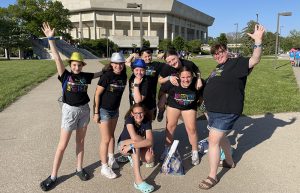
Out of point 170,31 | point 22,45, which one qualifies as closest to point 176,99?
point 22,45

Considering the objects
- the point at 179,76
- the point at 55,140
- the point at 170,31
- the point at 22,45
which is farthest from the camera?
the point at 170,31

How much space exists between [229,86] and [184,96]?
2.99 feet

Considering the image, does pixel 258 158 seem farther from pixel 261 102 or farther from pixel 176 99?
pixel 261 102

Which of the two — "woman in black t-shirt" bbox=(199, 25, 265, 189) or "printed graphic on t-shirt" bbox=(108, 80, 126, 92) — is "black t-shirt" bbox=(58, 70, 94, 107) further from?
"woman in black t-shirt" bbox=(199, 25, 265, 189)

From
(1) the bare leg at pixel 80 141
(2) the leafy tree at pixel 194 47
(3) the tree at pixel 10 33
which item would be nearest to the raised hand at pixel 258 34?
(1) the bare leg at pixel 80 141

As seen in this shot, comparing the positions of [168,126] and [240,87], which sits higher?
[240,87]

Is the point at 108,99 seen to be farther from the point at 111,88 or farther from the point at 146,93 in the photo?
the point at 146,93

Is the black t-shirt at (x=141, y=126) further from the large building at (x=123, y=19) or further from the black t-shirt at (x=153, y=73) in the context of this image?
the large building at (x=123, y=19)

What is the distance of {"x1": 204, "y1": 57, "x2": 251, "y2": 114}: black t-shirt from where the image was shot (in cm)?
411

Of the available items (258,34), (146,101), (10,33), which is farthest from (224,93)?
(10,33)

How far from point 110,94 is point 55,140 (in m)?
2.17

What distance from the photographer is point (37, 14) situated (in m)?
62.2

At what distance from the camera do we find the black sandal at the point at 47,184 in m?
4.08

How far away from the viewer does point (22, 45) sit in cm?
5797
